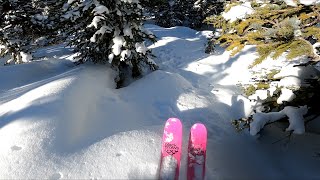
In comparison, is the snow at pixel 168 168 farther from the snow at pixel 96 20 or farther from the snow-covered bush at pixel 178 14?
the snow-covered bush at pixel 178 14

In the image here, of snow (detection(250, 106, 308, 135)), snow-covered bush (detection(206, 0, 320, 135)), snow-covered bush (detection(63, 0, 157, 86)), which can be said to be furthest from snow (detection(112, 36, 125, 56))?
snow (detection(250, 106, 308, 135))

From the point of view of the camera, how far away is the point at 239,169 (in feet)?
17.7

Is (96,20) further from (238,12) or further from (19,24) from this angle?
(19,24)

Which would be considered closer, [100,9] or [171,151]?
[171,151]

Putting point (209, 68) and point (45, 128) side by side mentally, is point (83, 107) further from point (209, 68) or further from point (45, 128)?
point (209, 68)

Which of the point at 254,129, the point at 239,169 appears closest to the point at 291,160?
the point at 239,169

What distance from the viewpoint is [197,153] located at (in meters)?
5.36

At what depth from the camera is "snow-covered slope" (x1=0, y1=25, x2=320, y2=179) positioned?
4.74 meters

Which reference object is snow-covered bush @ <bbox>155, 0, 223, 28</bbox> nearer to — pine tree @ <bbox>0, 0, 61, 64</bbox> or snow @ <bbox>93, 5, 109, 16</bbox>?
pine tree @ <bbox>0, 0, 61, 64</bbox>

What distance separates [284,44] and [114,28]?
5781 mm

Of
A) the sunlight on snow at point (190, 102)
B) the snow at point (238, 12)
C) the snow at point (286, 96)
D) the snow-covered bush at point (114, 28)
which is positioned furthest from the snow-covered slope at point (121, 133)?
the snow at point (238, 12)

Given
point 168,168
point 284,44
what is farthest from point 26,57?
point 284,44

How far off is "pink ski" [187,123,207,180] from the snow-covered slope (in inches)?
7.3

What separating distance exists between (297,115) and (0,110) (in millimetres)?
6147
